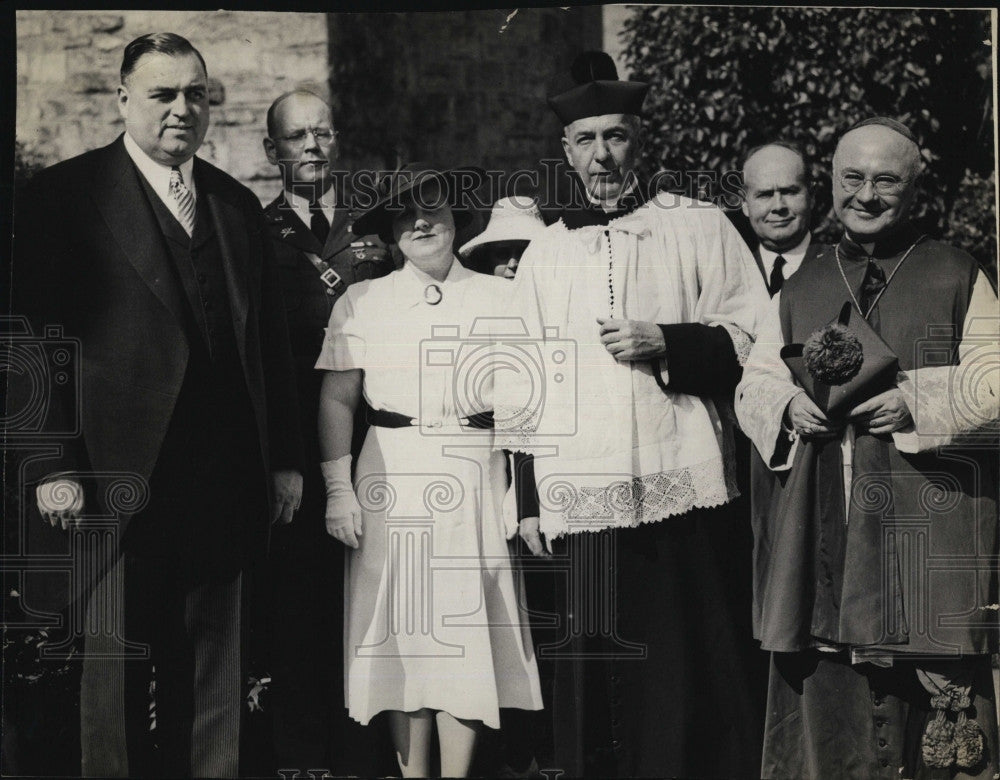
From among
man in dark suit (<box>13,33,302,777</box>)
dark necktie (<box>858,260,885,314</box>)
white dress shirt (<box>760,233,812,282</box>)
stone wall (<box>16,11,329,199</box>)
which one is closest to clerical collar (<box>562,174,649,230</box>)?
white dress shirt (<box>760,233,812,282</box>)

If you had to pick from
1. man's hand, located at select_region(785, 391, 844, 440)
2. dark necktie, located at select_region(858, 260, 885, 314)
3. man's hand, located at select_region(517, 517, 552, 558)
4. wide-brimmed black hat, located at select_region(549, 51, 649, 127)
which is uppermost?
wide-brimmed black hat, located at select_region(549, 51, 649, 127)

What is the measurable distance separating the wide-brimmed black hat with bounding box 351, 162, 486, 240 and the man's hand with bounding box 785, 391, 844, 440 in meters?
1.48

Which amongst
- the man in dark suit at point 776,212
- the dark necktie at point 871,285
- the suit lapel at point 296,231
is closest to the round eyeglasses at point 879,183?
the man in dark suit at point 776,212

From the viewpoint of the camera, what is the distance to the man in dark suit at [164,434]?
5918mm

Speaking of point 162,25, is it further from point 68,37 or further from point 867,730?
point 867,730

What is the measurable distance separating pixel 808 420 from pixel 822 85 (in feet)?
4.77

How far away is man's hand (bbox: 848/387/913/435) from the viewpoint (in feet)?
19.6

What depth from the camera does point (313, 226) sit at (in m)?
6.17

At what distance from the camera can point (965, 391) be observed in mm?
6055

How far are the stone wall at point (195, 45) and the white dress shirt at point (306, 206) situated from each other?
0.09 metres

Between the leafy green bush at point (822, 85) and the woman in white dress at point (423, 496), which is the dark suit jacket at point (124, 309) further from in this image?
the leafy green bush at point (822, 85)

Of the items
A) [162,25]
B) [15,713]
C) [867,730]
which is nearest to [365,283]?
[162,25]

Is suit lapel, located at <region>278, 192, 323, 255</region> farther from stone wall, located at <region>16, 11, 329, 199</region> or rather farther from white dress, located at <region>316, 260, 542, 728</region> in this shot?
white dress, located at <region>316, 260, 542, 728</region>

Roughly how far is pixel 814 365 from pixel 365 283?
5.89 ft
